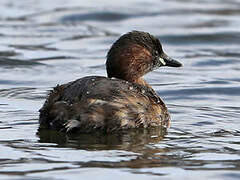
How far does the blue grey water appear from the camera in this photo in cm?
705

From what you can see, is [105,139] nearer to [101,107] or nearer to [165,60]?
[101,107]

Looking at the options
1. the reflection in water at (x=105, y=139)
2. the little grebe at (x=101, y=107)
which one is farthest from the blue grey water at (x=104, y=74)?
the little grebe at (x=101, y=107)

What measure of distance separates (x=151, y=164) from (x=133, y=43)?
232 cm

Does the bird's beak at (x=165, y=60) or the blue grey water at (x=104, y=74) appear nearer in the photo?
the blue grey water at (x=104, y=74)

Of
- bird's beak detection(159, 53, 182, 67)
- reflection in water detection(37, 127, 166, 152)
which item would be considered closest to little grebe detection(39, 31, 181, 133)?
reflection in water detection(37, 127, 166, 152)

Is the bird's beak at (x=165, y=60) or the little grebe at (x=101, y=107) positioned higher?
the bird's beak at (x=165, y=60)

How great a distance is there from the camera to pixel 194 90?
37.0 ft

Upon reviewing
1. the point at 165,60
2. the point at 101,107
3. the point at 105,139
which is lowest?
the point at 105,139

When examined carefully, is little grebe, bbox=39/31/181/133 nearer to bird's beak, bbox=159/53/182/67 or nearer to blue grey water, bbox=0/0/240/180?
blue grey water, bbox=0/0/240/180

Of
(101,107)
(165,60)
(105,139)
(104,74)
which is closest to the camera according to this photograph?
(101,107)

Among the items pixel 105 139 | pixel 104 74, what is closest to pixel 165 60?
pixel 105 139

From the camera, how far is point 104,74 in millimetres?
12602

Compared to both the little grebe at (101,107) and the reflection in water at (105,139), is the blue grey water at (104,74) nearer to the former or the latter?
the reflection in water at (105,139)

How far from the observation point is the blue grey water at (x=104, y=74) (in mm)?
7047
